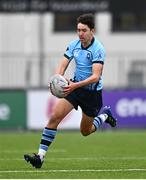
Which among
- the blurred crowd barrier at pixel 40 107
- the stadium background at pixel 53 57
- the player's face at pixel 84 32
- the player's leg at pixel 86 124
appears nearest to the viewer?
the player's face at pixel 84 32

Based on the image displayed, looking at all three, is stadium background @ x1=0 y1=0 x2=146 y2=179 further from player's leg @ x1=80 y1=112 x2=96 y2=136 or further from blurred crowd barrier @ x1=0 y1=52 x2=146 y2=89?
player's leg @ x1=80 y1=112 x2=96 y2=136

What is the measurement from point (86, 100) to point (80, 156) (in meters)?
2.85

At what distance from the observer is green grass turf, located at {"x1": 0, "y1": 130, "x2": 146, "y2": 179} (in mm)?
12461

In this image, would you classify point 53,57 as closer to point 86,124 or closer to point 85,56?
point 86,124

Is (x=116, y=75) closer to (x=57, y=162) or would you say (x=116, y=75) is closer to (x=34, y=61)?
(x=34, y=61)

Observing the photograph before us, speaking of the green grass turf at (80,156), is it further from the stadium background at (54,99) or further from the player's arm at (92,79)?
the player's arm at (92,79)

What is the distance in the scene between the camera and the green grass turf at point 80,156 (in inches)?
491

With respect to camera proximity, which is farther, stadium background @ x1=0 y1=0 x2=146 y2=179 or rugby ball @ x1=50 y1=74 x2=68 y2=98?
stadium background @ x1=0 y1=0 x2=146 y2=179

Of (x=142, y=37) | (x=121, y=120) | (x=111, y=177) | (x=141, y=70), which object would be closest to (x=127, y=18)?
(x=142, y=37)

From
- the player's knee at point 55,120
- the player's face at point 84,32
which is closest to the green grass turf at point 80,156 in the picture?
the player's knee at point 55,120

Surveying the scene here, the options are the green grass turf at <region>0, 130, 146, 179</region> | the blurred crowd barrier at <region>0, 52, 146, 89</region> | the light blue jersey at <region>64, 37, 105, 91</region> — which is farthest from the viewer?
the blurred crowd barrier at <region>0, 52, 146, 89</region>

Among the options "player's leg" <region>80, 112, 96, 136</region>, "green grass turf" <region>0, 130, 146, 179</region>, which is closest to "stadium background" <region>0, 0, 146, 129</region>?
"green grass turf" <region>0, 130, 146, 179</region>

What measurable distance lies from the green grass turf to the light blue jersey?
148cm

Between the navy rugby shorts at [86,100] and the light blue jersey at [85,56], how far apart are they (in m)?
0.18
